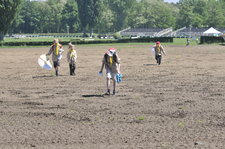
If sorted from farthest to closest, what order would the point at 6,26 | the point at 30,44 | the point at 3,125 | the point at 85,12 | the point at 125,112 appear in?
the point at 85,12 → the point at 6,26 → the point at 30,44 → the point at 125,112 → the point at 3,125

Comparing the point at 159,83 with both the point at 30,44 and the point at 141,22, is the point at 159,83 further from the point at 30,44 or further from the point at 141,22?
the point at 141,22

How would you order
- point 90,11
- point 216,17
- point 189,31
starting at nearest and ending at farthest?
point 90,11
point 189,31
point 216,17

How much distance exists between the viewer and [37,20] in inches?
6796

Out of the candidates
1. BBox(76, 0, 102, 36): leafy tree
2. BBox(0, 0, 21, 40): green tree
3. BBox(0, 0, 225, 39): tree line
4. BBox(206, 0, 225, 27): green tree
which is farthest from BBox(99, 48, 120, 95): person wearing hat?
BBox(206, 0, 225, 27): green tree

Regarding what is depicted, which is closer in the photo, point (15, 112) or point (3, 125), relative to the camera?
point (3, 125)

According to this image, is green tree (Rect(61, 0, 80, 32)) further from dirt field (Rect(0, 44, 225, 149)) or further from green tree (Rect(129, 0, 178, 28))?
dirt field (Rect(0, 44, 225, 149))

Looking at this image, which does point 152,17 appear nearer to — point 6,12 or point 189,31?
point 189,31

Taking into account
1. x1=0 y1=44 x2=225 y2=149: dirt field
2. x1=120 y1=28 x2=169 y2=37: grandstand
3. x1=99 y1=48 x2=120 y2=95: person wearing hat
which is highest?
x1=99 y1=48 x2=120 y2=95: person wearing hat

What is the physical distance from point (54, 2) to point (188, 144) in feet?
619

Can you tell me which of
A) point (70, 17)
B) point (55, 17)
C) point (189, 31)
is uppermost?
point (55, 17)

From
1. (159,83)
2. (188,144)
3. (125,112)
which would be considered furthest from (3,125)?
(159,83)

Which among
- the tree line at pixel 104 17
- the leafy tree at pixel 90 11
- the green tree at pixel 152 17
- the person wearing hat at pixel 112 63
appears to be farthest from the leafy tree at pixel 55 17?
the person wearing hat at pixel 112 63

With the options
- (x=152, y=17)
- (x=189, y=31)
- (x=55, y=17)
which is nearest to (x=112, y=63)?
(x=189, y=31)

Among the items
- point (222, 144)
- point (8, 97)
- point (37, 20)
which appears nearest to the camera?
point (222, 144)
